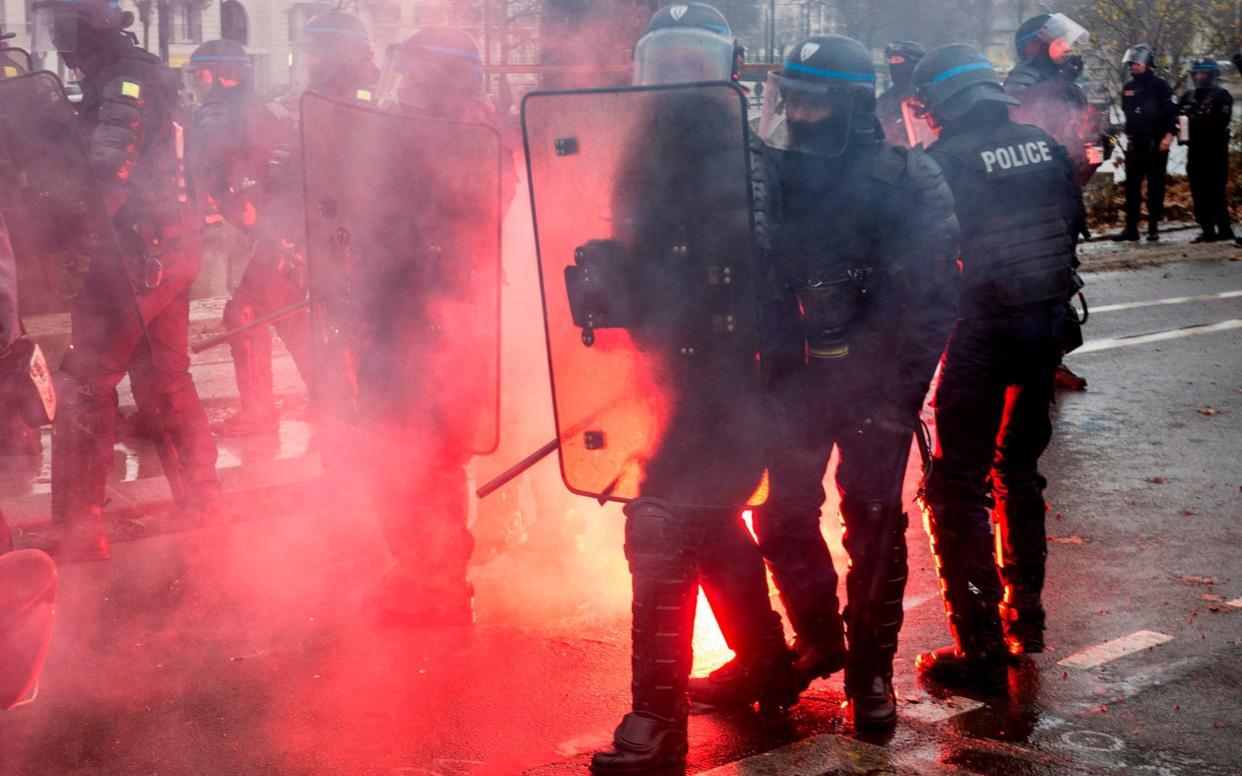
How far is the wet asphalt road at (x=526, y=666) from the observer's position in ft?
12.0

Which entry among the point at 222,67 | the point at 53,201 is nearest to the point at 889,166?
the point at 53,201

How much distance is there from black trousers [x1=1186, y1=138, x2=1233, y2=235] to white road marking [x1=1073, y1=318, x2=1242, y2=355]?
5.25m

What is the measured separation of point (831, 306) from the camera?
361 centimetres

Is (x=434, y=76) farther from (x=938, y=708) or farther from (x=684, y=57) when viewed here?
(x=938, y=708)

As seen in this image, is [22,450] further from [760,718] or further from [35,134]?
[760,718]

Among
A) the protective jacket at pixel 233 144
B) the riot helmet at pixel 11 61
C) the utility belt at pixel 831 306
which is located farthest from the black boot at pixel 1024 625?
the protective jacket at pixel 233 144

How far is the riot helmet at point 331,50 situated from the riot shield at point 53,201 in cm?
145

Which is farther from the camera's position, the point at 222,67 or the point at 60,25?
the point at 222,67

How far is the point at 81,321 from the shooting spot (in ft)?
17.8

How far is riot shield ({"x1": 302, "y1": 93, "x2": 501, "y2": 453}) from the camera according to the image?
14.2 feet

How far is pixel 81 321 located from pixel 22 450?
175cm

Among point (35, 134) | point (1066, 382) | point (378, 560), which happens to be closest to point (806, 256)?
point (378, 560)

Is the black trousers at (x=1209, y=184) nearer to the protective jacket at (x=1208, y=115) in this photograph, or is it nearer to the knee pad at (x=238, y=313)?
the protective jacket at (x=1208, y=115)

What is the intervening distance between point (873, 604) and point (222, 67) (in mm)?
5022
